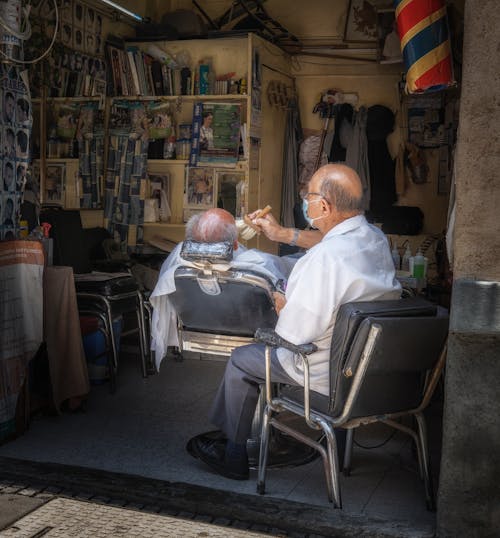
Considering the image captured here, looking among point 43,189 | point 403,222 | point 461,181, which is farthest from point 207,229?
point 403,222

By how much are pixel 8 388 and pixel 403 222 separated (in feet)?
13.8

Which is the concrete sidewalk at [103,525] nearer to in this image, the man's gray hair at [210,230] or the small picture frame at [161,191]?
the man's gray hair at [210,230]

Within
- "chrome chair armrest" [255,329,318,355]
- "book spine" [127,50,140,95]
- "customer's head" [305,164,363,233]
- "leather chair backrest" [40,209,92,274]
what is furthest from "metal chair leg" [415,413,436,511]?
"book spine" [127,50,140,95]

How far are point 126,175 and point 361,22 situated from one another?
257 centimetres

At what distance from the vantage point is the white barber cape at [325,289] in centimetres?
288

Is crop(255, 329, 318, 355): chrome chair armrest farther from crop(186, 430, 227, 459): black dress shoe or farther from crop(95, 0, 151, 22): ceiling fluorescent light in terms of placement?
crop(95, 0, 151, 22): ceiling fluorescent light

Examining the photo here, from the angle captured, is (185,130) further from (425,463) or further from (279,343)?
Answer: (425,463)

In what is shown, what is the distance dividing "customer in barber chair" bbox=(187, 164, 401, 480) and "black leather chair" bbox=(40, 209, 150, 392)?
1.44 m

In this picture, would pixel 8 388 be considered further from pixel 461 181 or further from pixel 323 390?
pixel 461 181

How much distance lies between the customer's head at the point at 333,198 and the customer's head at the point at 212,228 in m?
0.62

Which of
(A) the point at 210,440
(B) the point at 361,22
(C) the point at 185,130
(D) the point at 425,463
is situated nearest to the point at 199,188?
(C) the point at 185,130

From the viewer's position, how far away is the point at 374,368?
269 centimetres

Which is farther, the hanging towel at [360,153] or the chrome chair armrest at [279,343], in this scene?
the hanging towel at [360,153]

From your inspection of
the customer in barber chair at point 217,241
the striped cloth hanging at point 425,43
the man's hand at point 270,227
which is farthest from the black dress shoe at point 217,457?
the striped cloth hanging at point 425,43
